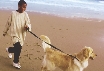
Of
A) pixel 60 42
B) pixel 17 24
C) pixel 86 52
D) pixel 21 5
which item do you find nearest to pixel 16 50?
pixel 17 24

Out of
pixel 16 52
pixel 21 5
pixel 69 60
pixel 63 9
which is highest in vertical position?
pixel 21 5

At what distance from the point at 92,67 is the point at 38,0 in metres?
18.2

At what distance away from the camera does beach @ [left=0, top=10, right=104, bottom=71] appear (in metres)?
6.37

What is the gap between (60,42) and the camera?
8.48 meters

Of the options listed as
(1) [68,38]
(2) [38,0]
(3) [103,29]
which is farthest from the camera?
(2) [38,0]

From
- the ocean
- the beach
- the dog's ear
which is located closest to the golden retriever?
the dog's ear

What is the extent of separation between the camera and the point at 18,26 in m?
5.71

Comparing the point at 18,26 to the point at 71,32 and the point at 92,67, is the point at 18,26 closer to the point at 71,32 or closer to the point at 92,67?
the point at 92,67

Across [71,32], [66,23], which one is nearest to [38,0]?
[66,23]

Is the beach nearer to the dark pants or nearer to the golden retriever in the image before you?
the dark pants

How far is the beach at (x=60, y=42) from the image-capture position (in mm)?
6368

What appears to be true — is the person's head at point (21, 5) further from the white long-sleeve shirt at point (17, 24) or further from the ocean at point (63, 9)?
the ocean at point (63, 9)

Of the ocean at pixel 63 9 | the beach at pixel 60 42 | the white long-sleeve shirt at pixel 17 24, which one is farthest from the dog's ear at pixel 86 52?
the ocean at pixel 63 9

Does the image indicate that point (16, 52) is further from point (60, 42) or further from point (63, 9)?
point (63, 9)
